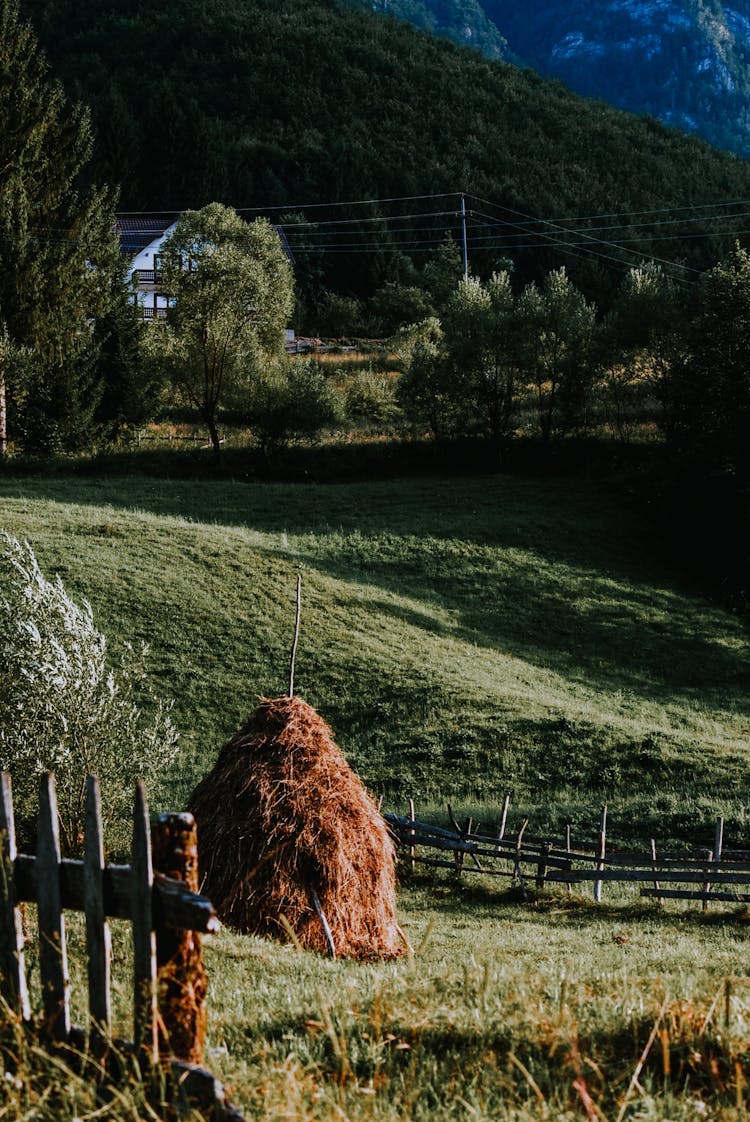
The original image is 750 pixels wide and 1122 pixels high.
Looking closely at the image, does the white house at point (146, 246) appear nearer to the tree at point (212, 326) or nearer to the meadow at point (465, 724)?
the tree at point (212, 326)

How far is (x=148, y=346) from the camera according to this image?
56.5m

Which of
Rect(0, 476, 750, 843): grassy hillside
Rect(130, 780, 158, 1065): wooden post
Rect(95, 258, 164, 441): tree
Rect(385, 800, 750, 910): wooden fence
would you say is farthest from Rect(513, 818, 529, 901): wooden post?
Rect(95, 258, 164, 441): tree

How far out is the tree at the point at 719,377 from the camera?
42.8 m

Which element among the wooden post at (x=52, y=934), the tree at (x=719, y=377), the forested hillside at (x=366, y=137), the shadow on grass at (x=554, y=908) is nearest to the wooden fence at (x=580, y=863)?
the shadow on grass at (x=554, y=908)

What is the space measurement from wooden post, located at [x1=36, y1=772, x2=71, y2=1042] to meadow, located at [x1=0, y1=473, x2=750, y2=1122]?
786mm

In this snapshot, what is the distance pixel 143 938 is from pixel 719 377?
4330cm

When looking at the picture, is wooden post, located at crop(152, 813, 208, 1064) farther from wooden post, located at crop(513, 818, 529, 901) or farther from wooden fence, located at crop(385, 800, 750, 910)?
wooden post, located at crop(513, 818, 529, 901)

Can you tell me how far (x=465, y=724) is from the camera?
24688mm

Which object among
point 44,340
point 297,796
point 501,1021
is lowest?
point 297,796

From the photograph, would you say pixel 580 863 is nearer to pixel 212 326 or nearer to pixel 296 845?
pixel 296 845

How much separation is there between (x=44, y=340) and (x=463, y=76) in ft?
373

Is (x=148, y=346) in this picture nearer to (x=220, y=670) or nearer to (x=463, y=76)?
(x=220, y=670)

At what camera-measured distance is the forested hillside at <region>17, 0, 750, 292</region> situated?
111375 millimetres

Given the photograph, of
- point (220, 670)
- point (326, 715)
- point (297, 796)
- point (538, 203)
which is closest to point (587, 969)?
point (297, 796)
